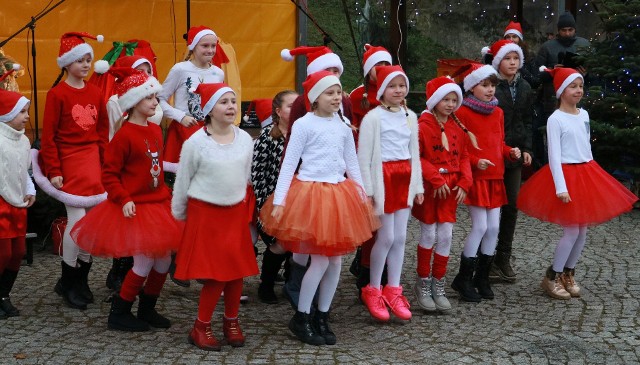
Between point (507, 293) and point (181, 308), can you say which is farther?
point (507, 293)

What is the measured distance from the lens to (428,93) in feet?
24.2

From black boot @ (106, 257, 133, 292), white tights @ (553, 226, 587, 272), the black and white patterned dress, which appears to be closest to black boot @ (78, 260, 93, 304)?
black boot @ (106, 257, 133, 292)

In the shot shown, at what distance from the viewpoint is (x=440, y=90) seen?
7.19 m

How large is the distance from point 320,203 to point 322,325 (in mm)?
833

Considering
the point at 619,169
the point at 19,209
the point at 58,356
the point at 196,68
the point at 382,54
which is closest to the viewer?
Answer: the point at 58,356

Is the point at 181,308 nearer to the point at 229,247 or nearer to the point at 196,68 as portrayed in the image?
the point at 229,247

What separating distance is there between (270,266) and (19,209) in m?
1.81

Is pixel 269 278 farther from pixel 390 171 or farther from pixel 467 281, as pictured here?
pixel 467 281

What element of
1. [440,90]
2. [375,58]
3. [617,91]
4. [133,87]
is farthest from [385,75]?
[617,91]

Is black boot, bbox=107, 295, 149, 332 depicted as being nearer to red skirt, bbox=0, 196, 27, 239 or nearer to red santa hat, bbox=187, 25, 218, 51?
red skirt, bbox=0, 196, 27, 239

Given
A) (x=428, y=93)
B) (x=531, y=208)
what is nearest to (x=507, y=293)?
(x=531, y=208)

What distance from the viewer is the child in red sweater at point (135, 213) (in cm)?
639

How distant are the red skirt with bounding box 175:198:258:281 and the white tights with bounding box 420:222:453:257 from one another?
1.61 meters

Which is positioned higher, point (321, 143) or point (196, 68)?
point (196, 68)
